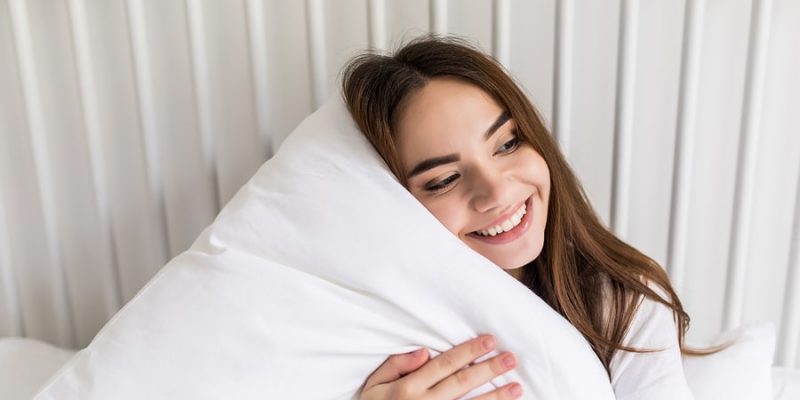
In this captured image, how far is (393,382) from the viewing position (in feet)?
2.87

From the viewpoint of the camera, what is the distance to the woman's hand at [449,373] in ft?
2.82

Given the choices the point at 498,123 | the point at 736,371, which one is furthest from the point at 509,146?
the point at 736,371

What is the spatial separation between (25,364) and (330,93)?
577mm

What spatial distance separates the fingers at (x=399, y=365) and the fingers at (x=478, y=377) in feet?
0.11

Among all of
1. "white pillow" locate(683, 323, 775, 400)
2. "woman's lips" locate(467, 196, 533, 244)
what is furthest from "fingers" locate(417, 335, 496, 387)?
"white pillow" locate(683, 323, 775, 400)

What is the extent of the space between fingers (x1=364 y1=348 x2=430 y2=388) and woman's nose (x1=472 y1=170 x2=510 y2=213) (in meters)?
0.17

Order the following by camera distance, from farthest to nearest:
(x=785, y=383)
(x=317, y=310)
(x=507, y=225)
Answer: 1. (x=785, y=383)
2. (x=507, y=225)
3. (x=317, y=310)

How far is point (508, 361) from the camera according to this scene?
86cm

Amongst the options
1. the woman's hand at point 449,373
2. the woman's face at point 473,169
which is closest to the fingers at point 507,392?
the woman's hand at point 449,373

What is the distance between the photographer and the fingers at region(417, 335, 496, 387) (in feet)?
2.82

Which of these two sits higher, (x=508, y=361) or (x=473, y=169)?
(x=473, y=169)

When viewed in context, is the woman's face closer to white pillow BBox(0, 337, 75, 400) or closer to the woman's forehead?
the woman's forehead

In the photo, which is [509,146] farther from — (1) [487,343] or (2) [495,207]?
(1) [487,343]

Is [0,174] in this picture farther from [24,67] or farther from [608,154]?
[608,154]
